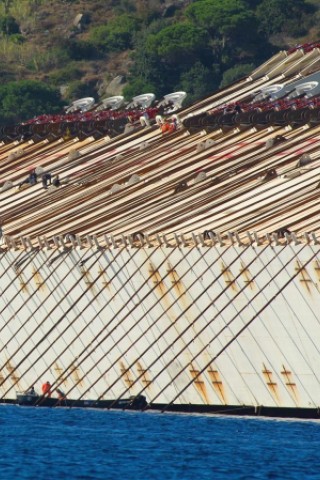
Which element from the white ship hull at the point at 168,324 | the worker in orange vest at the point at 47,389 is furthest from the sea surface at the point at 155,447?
the worker in orange vest at the point at 47,389

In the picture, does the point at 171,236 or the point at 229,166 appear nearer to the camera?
the point at 171,236

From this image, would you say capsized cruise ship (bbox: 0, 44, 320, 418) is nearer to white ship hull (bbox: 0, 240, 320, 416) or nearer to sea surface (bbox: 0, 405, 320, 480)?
white ship hull (bbox: 0, 240, 320, 416)

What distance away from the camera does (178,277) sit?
97.4m

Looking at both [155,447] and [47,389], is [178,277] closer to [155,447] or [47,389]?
[47,389]

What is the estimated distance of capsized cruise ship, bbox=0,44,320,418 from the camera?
92.9m

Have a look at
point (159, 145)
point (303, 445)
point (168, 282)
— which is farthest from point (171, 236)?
point (159, 145)

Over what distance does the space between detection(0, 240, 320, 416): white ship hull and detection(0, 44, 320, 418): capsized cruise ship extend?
2.9 inches

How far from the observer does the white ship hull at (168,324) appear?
3634 inches

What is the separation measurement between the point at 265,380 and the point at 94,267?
11572 mm

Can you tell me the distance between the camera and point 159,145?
420ft

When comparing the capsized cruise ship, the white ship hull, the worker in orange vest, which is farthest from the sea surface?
the worker in orange vest

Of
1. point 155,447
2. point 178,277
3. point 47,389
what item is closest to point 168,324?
point 178,277

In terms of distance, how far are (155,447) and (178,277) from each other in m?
16.8

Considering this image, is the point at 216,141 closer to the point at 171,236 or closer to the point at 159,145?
the point at 159,145
